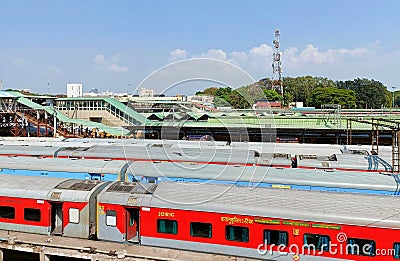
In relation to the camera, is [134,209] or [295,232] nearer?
[295,232]

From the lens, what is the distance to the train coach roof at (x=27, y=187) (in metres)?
15.6

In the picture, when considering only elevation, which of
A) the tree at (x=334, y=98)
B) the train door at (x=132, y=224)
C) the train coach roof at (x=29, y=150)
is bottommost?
the train door at (x=132, y=224)

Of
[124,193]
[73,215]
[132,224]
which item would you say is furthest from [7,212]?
[132,224]

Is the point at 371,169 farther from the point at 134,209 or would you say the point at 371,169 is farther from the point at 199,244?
the point at 134,209

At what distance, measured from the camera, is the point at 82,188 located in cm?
1557

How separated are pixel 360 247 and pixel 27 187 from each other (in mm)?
13476

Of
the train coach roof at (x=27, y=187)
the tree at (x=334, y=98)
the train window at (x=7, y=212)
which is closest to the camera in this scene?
the train coach roof at (x=27, y=187)

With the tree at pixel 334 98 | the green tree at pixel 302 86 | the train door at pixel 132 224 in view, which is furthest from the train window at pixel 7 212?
the green tree at pixel 302 86

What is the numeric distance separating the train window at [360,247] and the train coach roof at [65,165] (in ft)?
40.5

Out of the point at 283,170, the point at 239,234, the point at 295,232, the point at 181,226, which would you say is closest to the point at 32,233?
the point at 181,226

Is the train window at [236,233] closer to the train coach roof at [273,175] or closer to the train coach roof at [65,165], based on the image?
the train coach roof at [273,175]

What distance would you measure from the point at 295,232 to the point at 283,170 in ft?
21.2

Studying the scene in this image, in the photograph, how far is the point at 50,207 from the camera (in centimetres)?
1531

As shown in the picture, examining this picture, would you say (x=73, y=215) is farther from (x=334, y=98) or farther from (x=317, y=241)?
(x=334, y=98)
